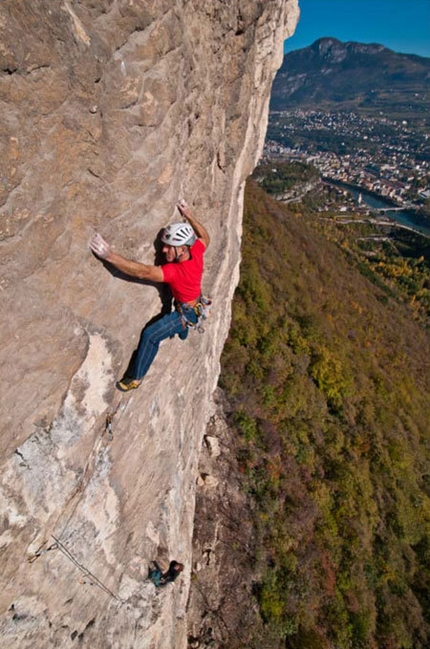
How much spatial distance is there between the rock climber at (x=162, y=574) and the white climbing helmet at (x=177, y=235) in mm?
6143

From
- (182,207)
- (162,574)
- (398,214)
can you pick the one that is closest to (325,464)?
(162,574)

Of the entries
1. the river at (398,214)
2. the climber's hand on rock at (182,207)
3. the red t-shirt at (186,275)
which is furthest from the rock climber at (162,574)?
the river at (398,214)

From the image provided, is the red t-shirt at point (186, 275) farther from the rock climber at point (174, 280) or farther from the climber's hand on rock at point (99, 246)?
the climber's hand on rock at point (99, 246)

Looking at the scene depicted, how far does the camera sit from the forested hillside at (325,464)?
14367 mm

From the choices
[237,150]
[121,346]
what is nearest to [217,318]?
[237,150]

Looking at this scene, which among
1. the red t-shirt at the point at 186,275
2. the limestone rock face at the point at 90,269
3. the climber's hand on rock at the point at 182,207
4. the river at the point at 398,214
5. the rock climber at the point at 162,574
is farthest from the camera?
the river at the point at 398,214

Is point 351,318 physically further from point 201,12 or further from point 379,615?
point 201,12

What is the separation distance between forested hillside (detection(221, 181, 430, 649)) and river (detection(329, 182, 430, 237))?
8729 centimetres

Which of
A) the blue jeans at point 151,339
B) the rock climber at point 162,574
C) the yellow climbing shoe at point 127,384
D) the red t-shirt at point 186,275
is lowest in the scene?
the rock climber at point 162,574

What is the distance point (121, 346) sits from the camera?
4664 millimetres

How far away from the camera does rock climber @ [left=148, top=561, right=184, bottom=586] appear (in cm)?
705

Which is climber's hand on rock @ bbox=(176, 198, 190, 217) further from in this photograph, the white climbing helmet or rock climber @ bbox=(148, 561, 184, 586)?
rock climber @ bbox=(148, 561, 184, 586)

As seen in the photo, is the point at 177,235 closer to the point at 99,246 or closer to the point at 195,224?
the point at 195,224

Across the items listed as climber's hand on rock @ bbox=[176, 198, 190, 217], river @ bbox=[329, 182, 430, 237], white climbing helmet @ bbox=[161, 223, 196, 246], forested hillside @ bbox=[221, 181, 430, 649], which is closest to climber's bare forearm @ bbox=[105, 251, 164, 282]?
white climbing helmet @ bbox=[161, 223, 196, 246]
